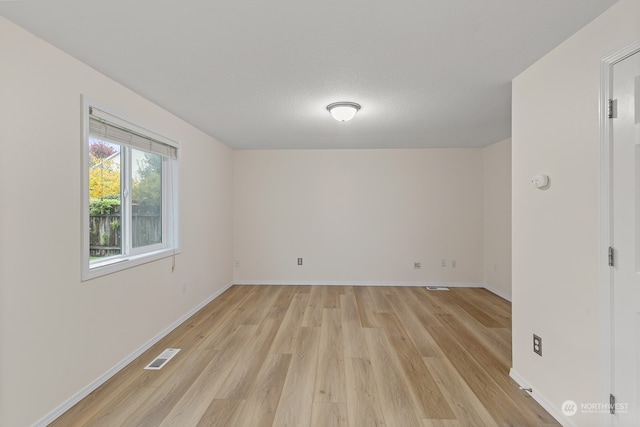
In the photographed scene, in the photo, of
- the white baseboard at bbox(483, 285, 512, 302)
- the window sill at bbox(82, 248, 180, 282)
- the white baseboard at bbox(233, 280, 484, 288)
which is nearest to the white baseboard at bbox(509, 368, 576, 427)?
the white baseboard at bbox(483, 285, 512, 302)

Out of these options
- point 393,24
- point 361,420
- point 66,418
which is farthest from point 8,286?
point 393,24

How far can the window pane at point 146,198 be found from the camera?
112 inches

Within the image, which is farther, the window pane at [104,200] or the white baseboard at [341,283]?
the white baseboard at [341,283]

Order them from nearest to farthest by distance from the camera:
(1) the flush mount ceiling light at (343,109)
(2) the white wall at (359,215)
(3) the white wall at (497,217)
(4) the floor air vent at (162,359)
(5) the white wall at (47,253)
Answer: (5) the white wall at (47,253), (4) the floor air vent at (162,359), (1) the flush mount ceiling light at (343,109), (3) the white wall at (497,217), (2) the white wall at (359,215)

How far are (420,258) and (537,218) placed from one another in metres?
3.17

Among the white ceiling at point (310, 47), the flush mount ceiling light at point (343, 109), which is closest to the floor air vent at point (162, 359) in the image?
the white ceiling at point (310, 47)

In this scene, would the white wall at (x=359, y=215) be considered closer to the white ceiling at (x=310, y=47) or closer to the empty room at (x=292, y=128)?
the empty room at (x=292, y=128)

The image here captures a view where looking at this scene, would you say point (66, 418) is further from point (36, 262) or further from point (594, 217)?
point (594, 217)

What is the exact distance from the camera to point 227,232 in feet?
15.9

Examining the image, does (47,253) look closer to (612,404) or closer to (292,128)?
(292,128)

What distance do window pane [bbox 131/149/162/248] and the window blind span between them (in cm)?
17

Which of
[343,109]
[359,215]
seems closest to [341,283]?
[359,215]

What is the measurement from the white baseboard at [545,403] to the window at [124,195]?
3248mm

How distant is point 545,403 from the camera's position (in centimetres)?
190
